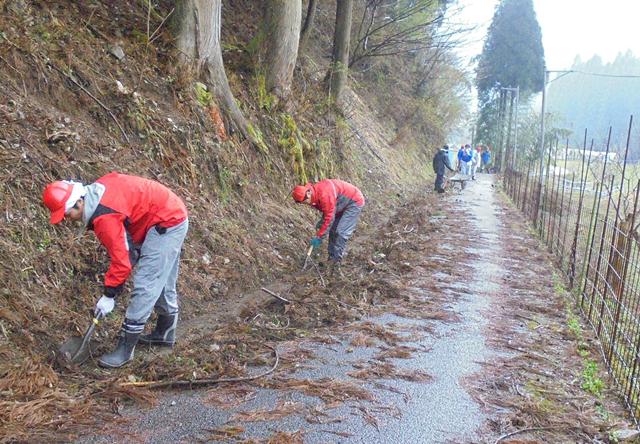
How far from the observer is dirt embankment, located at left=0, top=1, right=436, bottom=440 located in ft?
12.9

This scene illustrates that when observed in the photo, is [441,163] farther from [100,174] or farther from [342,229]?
[100,174]

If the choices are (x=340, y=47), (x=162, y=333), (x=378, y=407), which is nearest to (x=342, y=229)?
(x=162, y=333)

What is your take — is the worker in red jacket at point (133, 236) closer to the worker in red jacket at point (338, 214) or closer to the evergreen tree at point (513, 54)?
the worker in red jacket at point (338, 214)

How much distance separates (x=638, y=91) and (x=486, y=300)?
5112cm

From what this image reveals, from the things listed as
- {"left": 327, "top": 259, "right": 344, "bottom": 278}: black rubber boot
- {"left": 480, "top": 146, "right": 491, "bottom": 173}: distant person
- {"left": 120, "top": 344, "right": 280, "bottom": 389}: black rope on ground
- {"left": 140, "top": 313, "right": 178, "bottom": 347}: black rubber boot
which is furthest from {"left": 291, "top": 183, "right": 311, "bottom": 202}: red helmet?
{"left": 480, "top": 146, "right": 491, "bottom": 173}: distant person

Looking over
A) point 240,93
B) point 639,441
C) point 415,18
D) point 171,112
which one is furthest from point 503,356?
point 415,18

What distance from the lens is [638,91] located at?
48719 millimetres

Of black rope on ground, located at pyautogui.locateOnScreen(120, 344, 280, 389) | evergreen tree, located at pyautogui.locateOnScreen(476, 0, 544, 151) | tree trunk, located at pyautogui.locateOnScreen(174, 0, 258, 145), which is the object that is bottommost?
A: black rope on ground, located at pyautogui.locateOnScreen(120, 344, 280, 389)

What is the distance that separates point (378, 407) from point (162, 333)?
2.00 metres

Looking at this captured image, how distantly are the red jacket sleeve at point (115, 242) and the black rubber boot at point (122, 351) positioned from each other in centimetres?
47

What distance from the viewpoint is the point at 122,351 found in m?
4.25

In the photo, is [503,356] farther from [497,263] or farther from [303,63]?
[303,63]

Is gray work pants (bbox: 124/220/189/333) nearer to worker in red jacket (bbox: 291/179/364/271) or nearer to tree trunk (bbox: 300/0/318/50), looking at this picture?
worker in red jacket (bbox: 291/179/364/271)

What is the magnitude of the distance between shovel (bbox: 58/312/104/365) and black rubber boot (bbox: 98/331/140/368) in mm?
150
